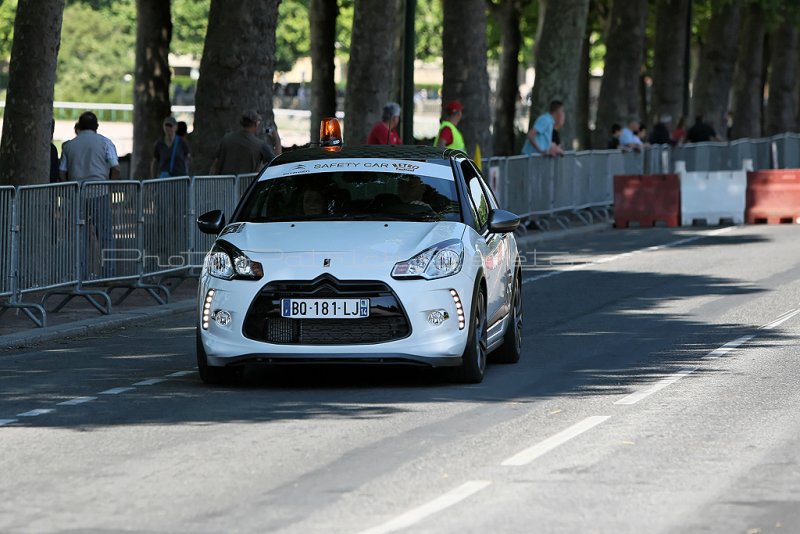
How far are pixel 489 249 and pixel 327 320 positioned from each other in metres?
1.58

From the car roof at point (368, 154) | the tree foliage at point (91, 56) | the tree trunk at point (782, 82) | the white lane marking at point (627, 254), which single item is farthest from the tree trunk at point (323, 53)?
the tree foliage at point (91, 56)

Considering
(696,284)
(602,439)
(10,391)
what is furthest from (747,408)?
(696,284)

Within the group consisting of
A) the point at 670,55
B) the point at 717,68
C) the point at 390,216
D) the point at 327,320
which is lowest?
the point at 327,320

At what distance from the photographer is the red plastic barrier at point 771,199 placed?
3284cm

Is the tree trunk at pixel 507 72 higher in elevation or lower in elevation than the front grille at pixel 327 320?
higher

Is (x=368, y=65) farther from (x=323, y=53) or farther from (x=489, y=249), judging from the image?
(x=489, y=249)

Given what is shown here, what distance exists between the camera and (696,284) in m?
21.0

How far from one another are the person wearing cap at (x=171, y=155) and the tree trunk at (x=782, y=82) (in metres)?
32.6

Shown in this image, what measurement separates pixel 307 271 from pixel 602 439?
8.64 ft

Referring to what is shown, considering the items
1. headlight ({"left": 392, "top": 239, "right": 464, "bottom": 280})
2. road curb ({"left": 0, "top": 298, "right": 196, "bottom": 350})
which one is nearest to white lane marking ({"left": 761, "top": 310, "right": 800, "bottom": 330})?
headlight ({"left": 392, "top": 239, "right": 464, "bottom": 280})

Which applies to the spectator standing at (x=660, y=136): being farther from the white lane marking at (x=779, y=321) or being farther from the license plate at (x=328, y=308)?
the license plate at (x=328, y=308)

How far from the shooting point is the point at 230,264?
12.2m

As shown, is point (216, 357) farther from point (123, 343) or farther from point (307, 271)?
point (123, 343)

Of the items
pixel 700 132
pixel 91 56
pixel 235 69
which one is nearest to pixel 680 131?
pixel 700 132
